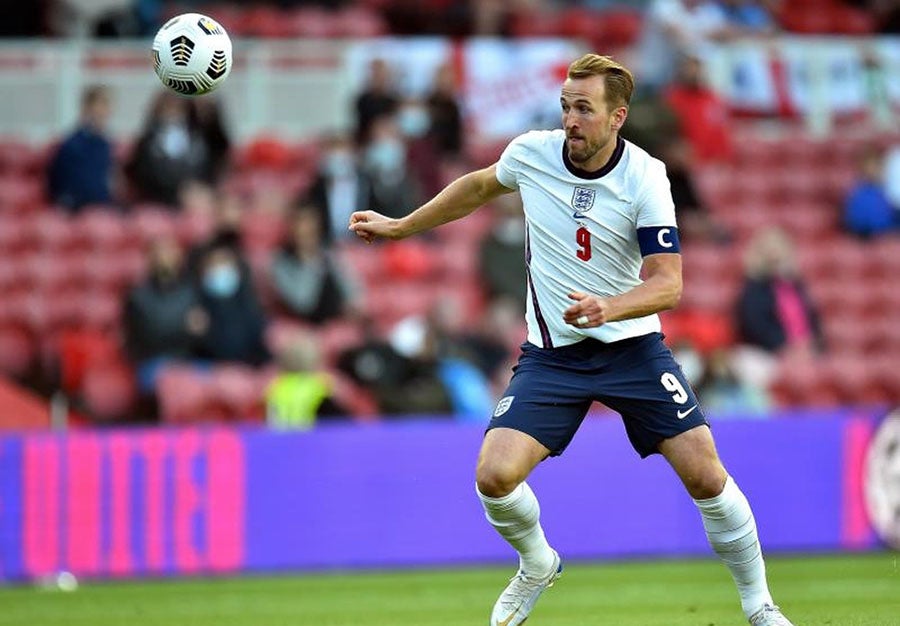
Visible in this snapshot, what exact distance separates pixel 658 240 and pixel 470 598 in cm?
419

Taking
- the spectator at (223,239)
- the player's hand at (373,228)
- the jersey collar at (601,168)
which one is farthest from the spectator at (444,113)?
the jersey collar at (601,168)

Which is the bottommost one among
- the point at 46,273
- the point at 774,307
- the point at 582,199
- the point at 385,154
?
Answer: the point at 774,307

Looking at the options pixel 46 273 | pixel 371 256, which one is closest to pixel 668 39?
pixel 371 256

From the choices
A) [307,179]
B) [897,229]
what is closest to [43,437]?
[307,179]

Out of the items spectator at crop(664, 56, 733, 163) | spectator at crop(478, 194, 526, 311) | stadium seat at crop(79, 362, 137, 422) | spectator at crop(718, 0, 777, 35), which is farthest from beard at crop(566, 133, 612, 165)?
spectator at crop(718, 0, 777, 35)

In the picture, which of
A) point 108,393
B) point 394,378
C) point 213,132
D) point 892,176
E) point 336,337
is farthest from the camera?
point 892,176

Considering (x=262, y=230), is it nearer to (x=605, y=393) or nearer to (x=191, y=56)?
(x=191, y=56)

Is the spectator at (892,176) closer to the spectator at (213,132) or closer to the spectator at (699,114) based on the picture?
the spectator at (699,114)

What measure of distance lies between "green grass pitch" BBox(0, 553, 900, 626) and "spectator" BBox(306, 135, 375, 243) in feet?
14.2

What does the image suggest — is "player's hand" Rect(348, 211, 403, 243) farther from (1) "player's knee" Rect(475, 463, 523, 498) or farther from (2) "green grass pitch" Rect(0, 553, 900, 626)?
(2) "green grass pitch" Rect(0, 553, 900, 626)

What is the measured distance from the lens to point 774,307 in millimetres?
16359

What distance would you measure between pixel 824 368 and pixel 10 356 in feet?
23.7

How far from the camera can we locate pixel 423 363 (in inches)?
586

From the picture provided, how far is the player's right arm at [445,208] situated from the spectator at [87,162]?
8492 mm
